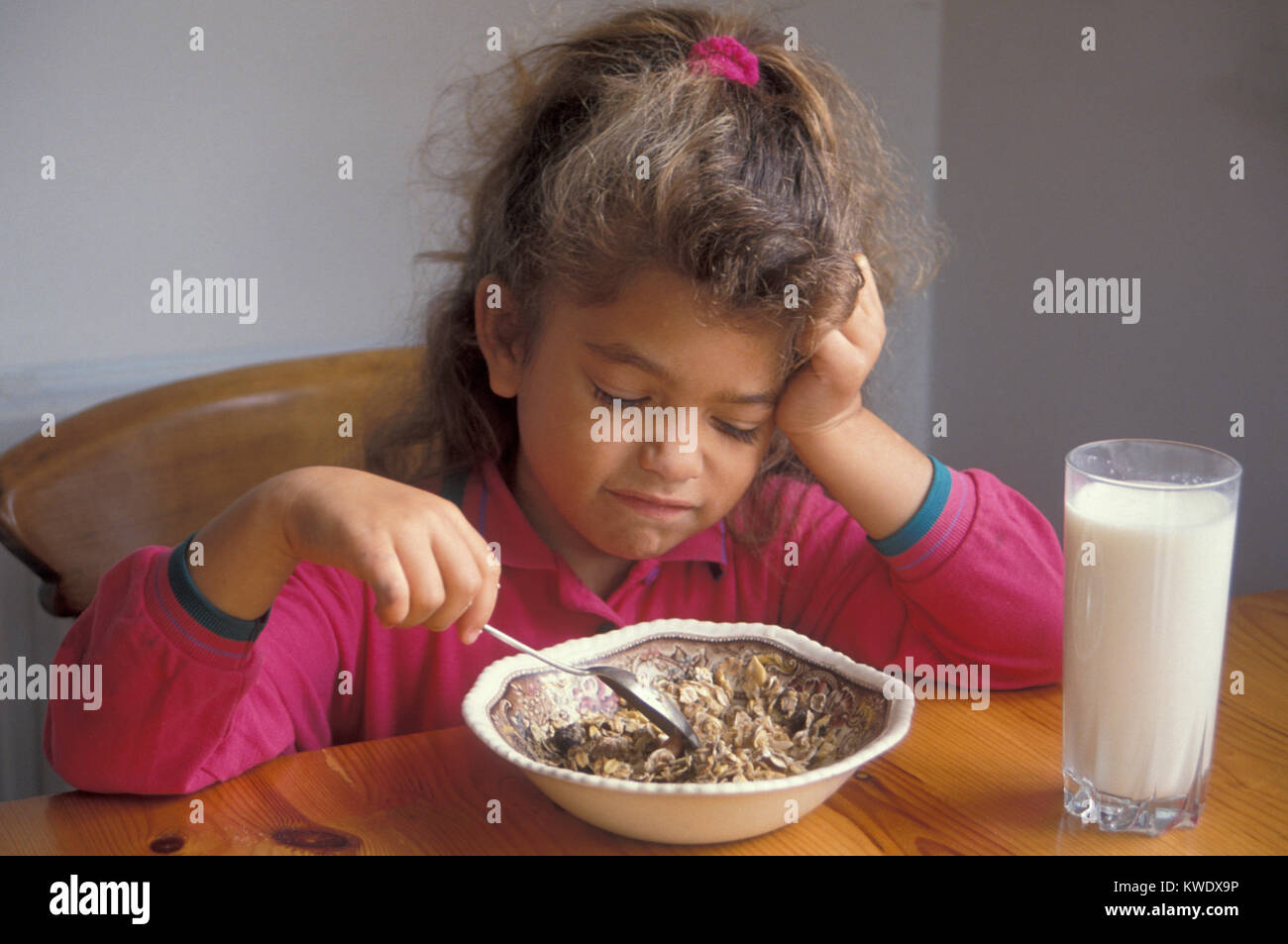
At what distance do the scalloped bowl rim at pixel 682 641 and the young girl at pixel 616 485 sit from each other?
6cm

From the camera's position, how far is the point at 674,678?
2.70ft

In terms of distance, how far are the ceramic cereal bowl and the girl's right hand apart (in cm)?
7

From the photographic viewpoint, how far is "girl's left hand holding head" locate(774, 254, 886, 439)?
923 mm

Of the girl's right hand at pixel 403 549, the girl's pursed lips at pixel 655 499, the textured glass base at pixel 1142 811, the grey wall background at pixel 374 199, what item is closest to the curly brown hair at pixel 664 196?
the girl's pursed lips at pixel 655 499

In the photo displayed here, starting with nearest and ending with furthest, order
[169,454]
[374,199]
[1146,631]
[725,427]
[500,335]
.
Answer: [1146,631]
[725,427]
[500,335]
[169,454]
[374,199]

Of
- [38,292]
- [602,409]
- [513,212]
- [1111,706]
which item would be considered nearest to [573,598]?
[602,409]

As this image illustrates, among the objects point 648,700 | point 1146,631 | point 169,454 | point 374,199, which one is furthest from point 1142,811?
point 374,199

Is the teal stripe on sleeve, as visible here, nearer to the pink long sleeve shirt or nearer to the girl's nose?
the pink long sleeve shirt

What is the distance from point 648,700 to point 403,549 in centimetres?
18

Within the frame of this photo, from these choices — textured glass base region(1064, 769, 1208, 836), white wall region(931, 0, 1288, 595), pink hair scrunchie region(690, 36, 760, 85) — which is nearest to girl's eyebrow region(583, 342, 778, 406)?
pink hair scrunchie region(690, 36, 760, 85)

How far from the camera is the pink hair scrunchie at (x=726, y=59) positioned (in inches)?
36.9

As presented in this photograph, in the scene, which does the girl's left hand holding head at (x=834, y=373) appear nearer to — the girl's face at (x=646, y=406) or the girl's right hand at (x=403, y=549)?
the girl's face at (x=646, y=406)

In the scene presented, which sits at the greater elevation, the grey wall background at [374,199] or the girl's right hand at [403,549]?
the grey wall background at [374,199]

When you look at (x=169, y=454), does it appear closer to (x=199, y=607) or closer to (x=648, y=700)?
(x=199, y=607)
